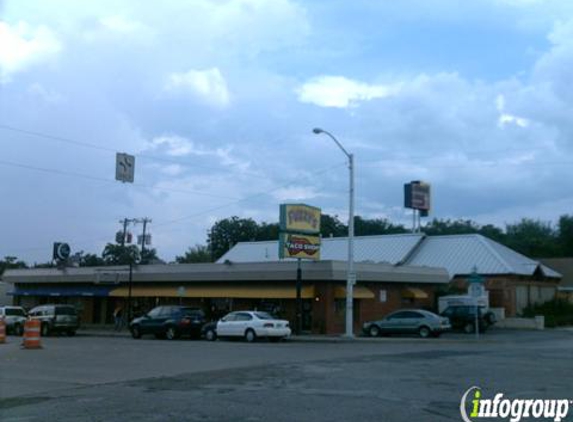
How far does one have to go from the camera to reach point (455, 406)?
1187cm

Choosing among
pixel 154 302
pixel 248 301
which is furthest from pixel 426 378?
Answer: pixel 154 302

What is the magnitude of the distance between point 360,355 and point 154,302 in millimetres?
31097

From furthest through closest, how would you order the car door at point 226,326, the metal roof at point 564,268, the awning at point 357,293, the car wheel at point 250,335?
the metal roof at point 564,268 < the awning at point 357,293 < the car door at point 226,326 < the car wheel at point 250,335

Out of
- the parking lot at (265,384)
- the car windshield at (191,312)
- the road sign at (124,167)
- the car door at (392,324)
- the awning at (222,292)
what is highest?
the road sign at (124,167)

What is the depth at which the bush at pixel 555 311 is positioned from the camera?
172ft

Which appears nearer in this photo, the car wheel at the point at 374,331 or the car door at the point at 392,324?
the car door at the point at 392,324

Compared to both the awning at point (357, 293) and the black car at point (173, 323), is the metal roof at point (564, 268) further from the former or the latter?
the black car at point (173, 323)

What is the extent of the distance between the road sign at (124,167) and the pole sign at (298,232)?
12.8 meters

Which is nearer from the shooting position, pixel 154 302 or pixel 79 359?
pixel 79 359

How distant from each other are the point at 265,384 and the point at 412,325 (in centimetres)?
2327

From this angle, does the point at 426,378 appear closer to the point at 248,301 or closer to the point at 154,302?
the point at 248,301

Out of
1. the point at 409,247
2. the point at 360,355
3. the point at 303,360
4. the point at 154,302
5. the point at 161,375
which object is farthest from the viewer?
the point at 409,247

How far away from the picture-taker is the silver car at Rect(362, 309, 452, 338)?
1438 inches

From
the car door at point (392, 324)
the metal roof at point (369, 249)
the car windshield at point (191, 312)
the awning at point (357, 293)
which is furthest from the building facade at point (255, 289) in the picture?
the metal roof at point (369, 249)
